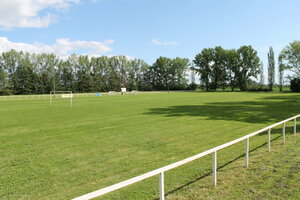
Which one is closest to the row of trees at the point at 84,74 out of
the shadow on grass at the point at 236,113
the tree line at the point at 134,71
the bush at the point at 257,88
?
the tree line at the point at 134,71

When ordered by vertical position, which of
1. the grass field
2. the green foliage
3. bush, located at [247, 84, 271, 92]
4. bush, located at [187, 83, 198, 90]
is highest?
the green foliage

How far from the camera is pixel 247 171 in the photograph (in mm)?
6109

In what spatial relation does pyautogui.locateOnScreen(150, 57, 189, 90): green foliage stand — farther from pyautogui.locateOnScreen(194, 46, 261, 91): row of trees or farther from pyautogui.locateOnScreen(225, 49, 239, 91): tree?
pyautogui.locateOnScreen(225, 49, 239, 91): tree

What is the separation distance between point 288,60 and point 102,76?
251 ft

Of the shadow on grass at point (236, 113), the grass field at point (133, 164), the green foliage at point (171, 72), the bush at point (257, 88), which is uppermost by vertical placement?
the green foliage at point (171, 72)

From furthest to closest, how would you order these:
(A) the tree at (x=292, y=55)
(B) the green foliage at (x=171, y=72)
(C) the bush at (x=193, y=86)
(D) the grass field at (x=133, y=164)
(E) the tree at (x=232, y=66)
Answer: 1. (B) the green foliage at (x=171, y=72)
2. (C) the bush at (x=193, y=86)
3. (E) the tree at (x=232, y=66)
4. (A) the tree at (x=292, y=55)
5. (D) the grass field at (x=133, y=164)

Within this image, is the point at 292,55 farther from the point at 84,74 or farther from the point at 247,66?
the point at 84,74

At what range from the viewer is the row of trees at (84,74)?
83250 millimetres

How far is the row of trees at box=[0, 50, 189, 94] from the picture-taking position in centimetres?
8325

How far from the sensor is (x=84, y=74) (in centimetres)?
9925

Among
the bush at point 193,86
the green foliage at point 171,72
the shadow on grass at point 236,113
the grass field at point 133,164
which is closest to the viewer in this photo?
the grass field at point 133,164

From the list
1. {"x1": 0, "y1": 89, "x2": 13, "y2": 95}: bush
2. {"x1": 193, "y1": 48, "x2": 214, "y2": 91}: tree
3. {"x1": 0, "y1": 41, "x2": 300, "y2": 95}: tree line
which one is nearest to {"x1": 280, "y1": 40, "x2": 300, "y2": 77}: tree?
{"x1": 0, "y1": 41, "x2": 300, "y2": 95}: tree line

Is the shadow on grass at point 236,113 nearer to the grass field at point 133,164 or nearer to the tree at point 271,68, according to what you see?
the grass field at point 133,164

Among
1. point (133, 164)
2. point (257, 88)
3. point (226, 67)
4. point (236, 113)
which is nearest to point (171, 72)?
point (226, 67)
